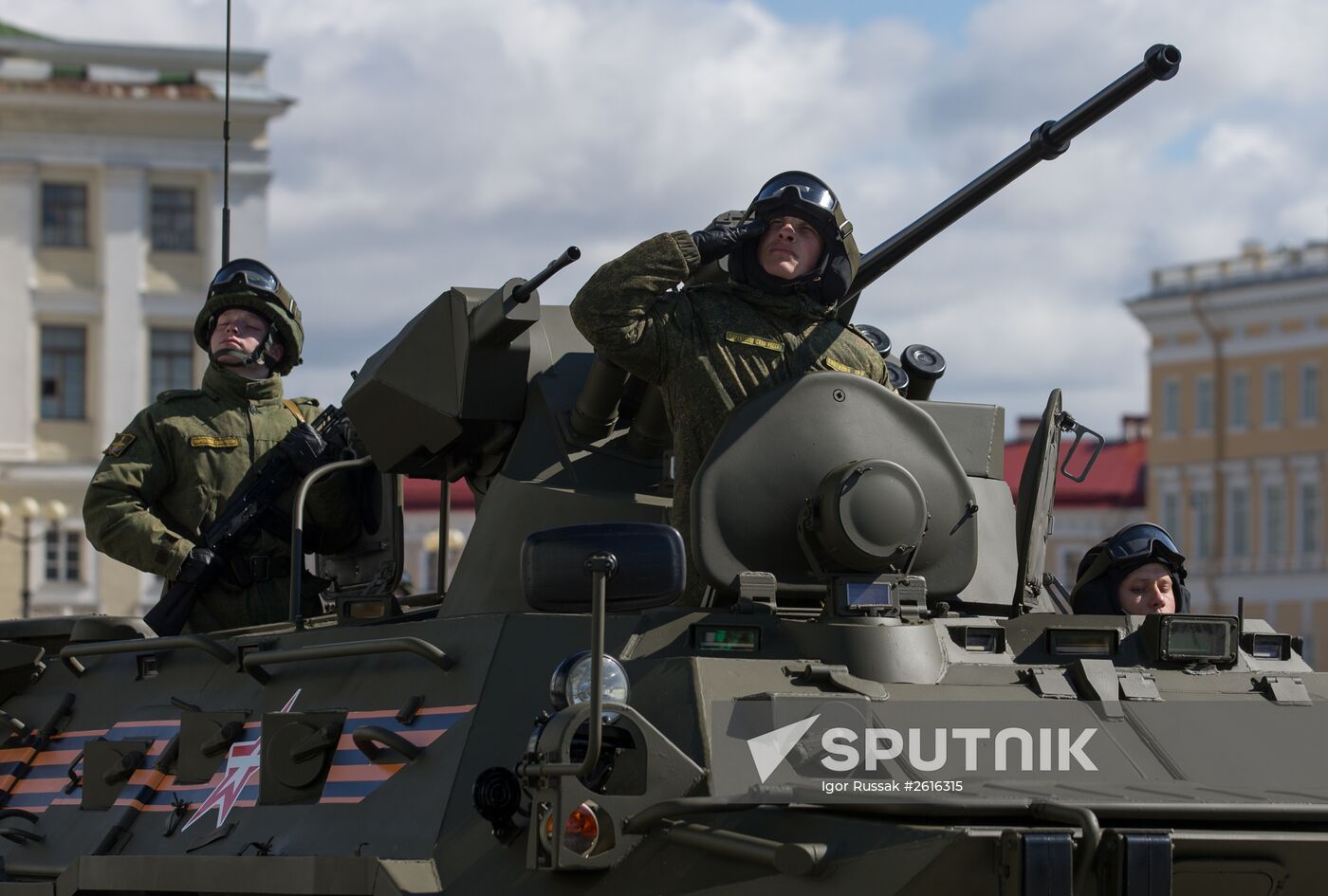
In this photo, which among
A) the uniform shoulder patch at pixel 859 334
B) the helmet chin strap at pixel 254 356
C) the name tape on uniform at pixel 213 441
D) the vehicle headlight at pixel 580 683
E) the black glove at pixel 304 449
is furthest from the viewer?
the helmet chin strap at pixel 254 356

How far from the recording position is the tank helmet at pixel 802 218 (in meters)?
8.35

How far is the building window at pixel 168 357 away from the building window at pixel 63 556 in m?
3.60

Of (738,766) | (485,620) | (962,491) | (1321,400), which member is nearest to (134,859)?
(485,620)

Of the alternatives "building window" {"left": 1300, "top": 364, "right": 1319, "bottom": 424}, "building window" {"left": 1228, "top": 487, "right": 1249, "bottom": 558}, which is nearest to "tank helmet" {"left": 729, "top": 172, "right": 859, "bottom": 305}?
"building window" {"left": 1300, "top": 364, "right": 1319, "bottom": 424}

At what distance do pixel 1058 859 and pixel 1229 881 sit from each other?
570mm

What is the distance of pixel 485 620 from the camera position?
7.49 meters

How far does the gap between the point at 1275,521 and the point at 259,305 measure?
61.8 meters

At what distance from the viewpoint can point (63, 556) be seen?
171 ft

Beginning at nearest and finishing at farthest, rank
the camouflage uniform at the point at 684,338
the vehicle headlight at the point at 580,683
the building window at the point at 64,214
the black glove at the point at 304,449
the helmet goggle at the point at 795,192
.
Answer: the vehicle headlight at the point at 580,683
the camouflage uniform at the point at 684,338
the helmet goggle at the point at 795,192
the black glove at the point at 304,449
the building window at the point at 64,214

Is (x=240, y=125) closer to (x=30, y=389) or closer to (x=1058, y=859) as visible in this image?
(x=30, y=389)

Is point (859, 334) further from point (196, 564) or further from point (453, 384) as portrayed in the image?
point (196, 564)

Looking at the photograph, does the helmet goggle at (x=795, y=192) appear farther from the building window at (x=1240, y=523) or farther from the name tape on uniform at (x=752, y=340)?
the building window at (x=1240, y=523)

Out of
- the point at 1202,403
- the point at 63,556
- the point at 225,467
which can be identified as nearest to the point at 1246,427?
the point at 1202,403

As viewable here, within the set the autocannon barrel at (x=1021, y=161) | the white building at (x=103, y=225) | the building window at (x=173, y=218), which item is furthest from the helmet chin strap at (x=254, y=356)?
the building window at (x=173, y=218)
